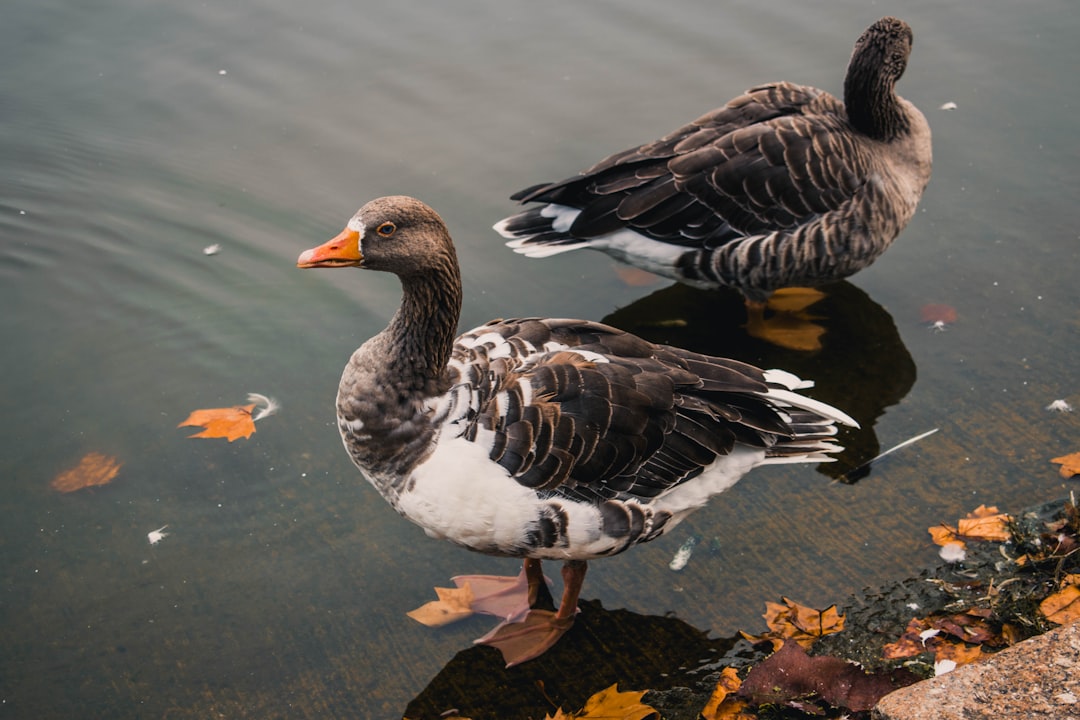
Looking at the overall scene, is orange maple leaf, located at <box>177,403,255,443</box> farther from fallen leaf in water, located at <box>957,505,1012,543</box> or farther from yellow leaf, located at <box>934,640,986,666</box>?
fallen leaf in water, located at <box>957,505,1012,543</box>

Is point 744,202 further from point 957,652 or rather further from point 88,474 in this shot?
point 88,474

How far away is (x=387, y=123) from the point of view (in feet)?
25.0

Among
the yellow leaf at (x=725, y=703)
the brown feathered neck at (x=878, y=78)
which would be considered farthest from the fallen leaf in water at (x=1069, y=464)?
the brown feathered neck at (x=878, y=78)

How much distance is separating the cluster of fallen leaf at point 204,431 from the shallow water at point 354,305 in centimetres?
7

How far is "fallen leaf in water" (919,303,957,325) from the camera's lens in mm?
6055

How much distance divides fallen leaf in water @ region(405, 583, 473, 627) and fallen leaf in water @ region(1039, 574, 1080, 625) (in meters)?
2.37

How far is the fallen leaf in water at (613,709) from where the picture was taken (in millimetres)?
3887

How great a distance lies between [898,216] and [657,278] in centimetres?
157

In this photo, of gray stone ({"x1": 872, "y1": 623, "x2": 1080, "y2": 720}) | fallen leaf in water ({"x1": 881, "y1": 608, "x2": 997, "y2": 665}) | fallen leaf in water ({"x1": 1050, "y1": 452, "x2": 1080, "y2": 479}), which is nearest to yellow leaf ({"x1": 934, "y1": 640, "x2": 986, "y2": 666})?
fallen leaf in water ({"x1": 881, "y1": 608, "x2": 997, "y2": 665})

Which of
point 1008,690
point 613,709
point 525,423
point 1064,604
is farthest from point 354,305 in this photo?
point 1008,690

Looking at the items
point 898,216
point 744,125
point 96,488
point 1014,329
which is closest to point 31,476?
point 96,488

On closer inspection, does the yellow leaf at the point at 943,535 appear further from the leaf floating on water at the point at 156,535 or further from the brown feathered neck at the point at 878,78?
the leaf floating on water at the point at 156,535

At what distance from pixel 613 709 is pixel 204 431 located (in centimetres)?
275

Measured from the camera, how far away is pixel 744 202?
5.83 m
